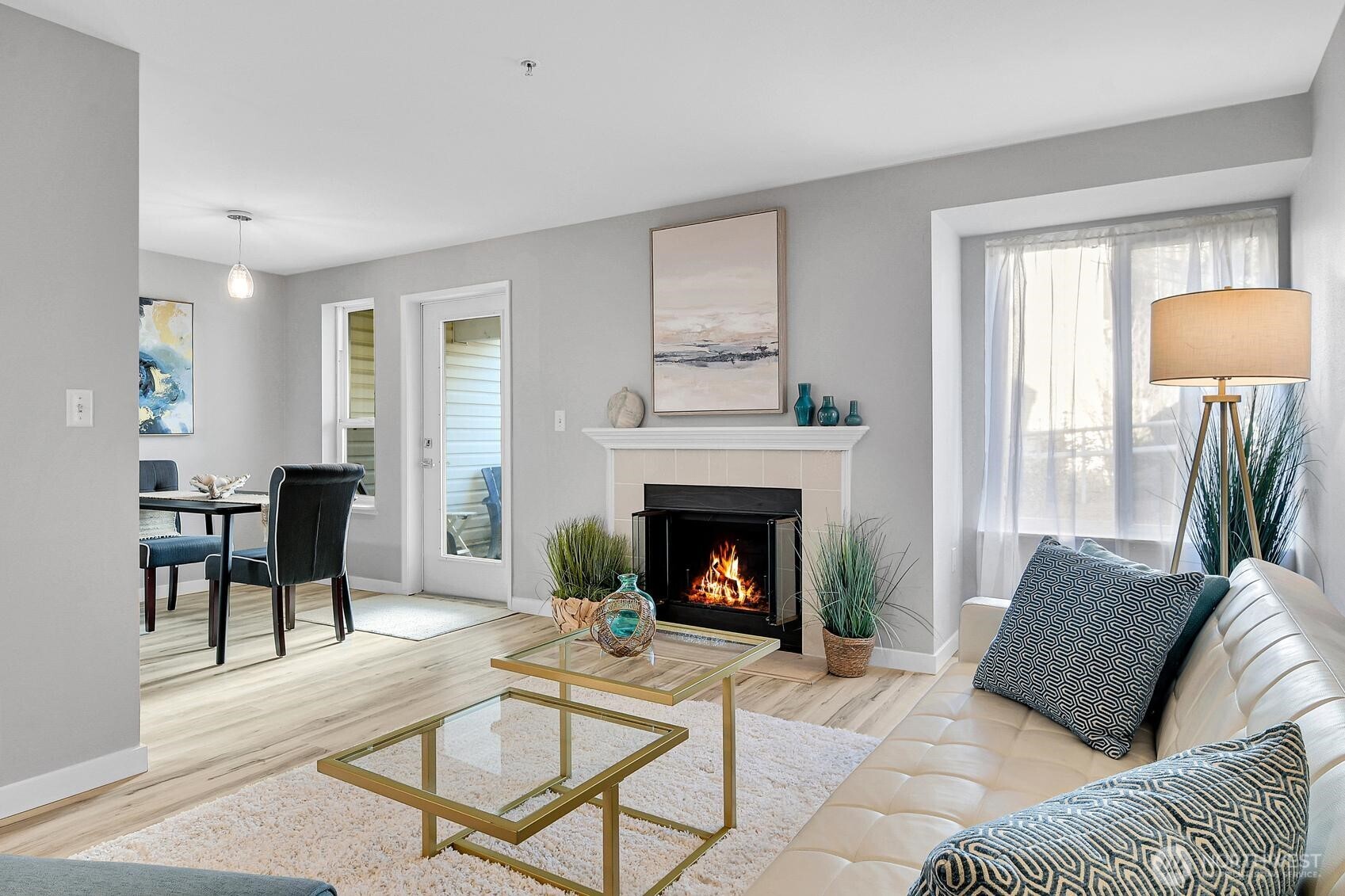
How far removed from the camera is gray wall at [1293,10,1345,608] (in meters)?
2.54

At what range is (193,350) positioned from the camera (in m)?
5.78

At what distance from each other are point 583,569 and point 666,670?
2.41 m

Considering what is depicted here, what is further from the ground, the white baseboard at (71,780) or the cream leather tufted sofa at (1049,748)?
the cream leather tufted sofa at (1049,748)

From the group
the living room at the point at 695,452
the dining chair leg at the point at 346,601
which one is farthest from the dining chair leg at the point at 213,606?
the dining chair leg at the point at 346,601

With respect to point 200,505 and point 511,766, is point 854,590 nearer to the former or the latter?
point 511,766

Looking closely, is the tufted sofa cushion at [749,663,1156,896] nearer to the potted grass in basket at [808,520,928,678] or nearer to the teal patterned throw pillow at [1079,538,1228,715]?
the teal patterned throw pillow at [1079,538,1228,715]

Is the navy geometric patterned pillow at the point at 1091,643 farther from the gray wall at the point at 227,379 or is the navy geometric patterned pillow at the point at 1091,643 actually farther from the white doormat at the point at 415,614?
the gray wall at the point at 227,379

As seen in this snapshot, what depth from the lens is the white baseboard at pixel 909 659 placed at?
3836 mm

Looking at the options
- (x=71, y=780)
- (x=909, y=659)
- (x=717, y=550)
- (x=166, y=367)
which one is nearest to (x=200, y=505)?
(x=71, y=780)

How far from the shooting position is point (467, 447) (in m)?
5.57

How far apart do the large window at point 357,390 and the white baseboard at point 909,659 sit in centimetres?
389

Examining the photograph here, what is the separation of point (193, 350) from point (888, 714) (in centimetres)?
534

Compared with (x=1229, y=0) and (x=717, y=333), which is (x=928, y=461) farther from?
(x=1229, y=0)

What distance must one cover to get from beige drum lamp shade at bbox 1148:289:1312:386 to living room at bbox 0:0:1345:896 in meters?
0.01
